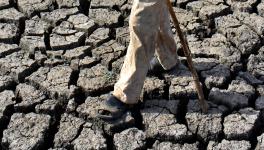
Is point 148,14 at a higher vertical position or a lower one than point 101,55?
higher

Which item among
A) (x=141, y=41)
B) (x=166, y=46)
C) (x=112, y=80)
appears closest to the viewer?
(x=141, y=41)

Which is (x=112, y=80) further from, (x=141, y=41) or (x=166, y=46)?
(x=141, y=41)

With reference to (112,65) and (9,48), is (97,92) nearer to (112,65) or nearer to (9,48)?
(112,65)

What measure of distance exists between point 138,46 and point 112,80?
32.1 inches

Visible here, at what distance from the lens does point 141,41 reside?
3508mm

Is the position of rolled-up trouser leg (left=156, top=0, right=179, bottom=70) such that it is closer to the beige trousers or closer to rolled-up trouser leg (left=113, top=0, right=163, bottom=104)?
the beige trousers

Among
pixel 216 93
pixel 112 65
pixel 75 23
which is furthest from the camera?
pixel 75 23

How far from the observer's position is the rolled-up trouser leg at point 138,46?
11.3 ft

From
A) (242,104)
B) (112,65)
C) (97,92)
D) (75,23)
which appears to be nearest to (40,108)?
(97,92)

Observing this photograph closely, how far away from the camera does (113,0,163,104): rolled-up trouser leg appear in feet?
11.3

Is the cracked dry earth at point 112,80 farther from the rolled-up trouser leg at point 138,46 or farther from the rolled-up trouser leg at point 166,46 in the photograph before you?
the rolled-up trouser leg at point 138,46

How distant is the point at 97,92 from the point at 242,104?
1.10 meters

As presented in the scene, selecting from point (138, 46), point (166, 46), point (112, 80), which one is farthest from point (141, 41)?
point (112, 80)

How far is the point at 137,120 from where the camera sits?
12.9 ft
